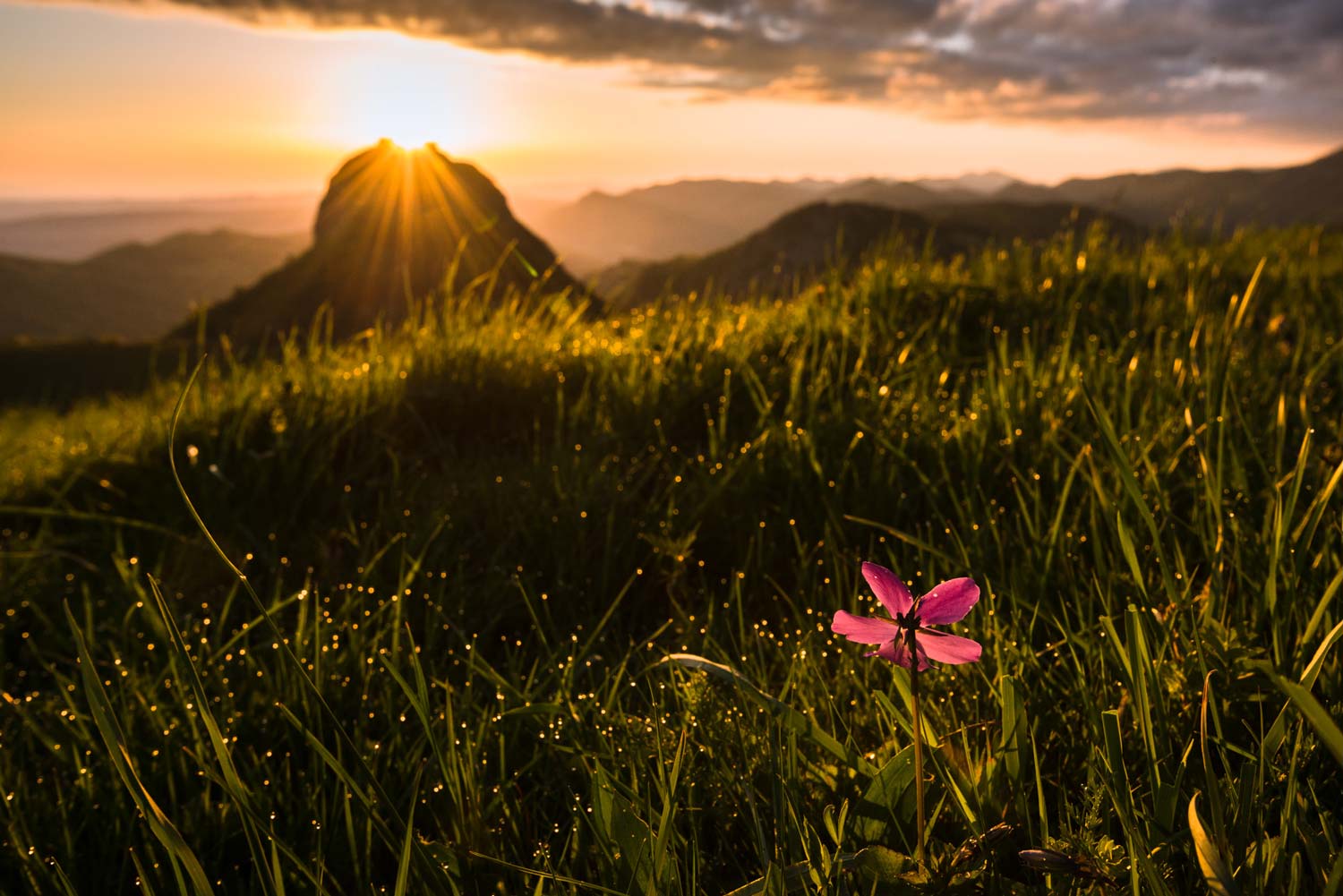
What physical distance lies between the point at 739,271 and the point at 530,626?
54.8m

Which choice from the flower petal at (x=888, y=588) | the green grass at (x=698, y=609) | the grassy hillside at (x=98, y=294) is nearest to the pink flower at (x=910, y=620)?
the flower petal at (x=888, y=588)

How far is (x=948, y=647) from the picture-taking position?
894 millimetres

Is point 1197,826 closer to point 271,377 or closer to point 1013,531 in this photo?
point 1013,531

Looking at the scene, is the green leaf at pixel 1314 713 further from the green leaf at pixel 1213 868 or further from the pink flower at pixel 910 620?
the pink flower at pixel 910 620

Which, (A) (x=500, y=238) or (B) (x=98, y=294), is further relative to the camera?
(B) (x=98, y=294)

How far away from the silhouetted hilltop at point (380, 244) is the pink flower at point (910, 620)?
2510cm

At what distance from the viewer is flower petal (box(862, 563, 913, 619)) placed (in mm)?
878

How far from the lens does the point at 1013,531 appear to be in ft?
6.89

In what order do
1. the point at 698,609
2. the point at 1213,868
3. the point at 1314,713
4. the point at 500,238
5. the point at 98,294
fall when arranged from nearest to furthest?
the point at 1314,713, the point at 1213,868, the point at 698,609, the point at 500,238, the point at 98,294

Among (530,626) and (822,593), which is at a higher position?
(822,593)

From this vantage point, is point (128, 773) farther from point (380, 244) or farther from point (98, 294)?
point (98, 294)

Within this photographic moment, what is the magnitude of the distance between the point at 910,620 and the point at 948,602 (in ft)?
0.17

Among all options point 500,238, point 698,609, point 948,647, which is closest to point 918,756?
point 948,647

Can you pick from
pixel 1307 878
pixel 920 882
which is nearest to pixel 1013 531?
pixel 1307 878
